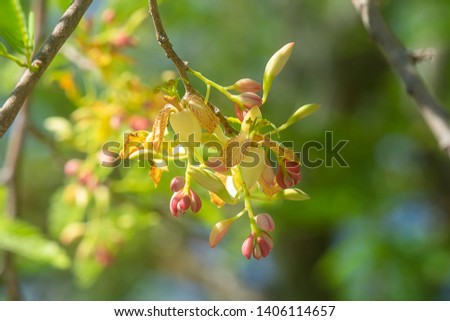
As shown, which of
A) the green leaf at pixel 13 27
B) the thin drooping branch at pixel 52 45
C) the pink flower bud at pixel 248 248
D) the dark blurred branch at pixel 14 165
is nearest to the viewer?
the thin drooping branch at pixel 52 45

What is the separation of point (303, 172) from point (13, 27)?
197 centimetres

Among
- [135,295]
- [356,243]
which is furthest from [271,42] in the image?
[135,295]

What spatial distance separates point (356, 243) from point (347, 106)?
1.09 metres

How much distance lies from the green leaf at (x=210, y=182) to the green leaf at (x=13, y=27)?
0.35 metres

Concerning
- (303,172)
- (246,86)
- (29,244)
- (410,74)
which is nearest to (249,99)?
(246,86)

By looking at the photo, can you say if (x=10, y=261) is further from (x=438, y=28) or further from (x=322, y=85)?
(x=322, y=85)

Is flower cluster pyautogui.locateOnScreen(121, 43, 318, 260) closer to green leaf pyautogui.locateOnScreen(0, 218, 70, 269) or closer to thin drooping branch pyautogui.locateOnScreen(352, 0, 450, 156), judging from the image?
thin drooping branch pyautogui.locateOnScreen(352, 0, 450, 156)

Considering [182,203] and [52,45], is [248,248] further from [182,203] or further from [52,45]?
[52,45]

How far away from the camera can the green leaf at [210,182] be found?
2.91 feet

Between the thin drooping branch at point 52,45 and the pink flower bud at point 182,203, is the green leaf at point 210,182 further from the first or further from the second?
the thin drooping branch at point 52,45

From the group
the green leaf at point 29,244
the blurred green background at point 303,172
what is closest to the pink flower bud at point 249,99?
the blurred green background at point 303,172

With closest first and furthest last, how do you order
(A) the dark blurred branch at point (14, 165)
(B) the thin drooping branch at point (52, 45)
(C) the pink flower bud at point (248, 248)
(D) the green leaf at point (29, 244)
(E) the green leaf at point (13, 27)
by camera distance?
(B) the thin drooping branch at point (52, 45)
(C) the pink flower bud at point (248, 248)
(E) the green leaf at point (13, 27)
(D) the green leaf at point (29, 244)
(A) the dark blurred branch at point (14, 165)

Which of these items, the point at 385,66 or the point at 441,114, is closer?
the point at 441,114

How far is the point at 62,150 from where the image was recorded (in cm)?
207
